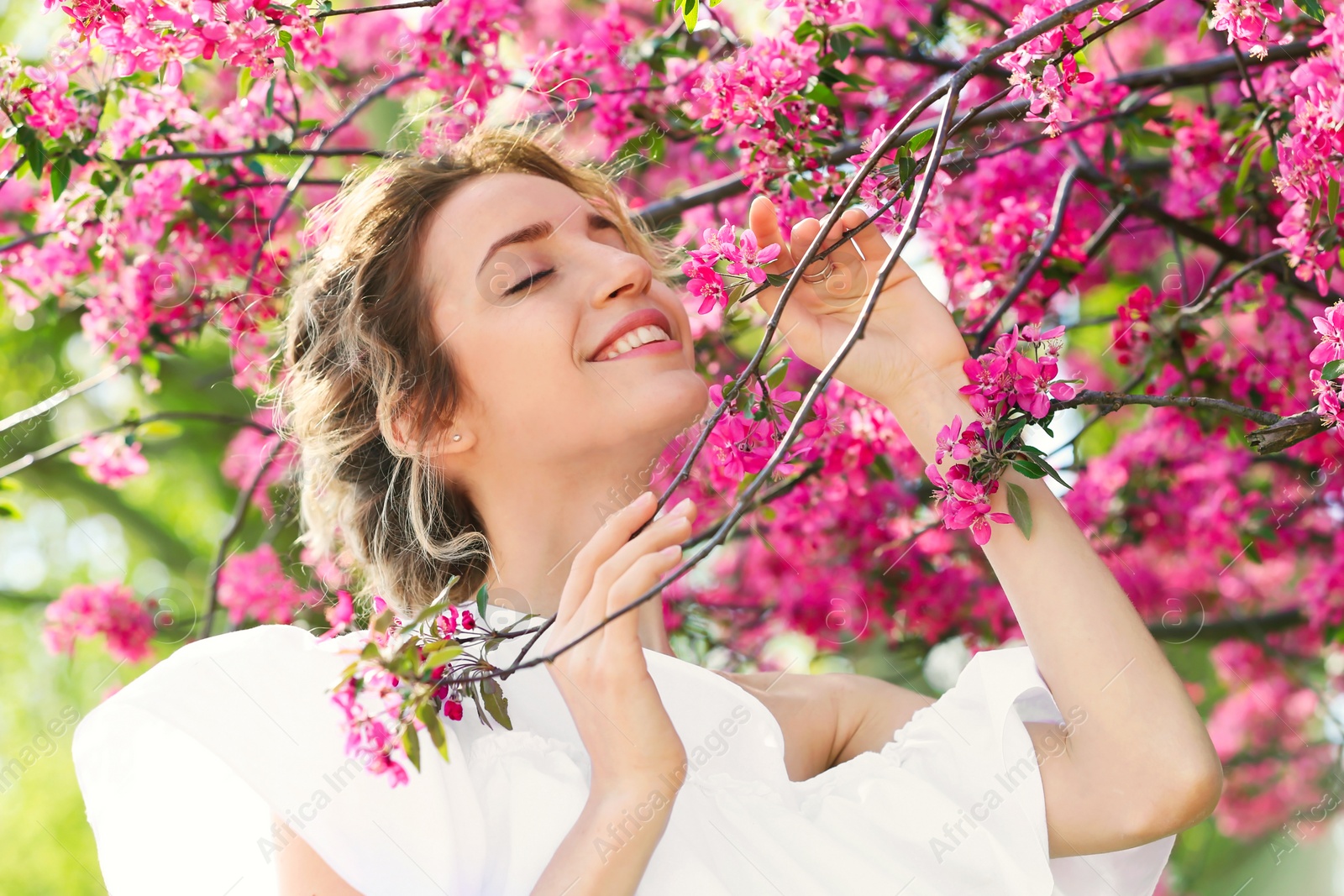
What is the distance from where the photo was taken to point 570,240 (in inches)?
73.0

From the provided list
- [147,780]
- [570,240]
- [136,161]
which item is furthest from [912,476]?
[147,780]

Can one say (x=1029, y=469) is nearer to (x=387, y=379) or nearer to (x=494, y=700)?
(x=494, y=700)

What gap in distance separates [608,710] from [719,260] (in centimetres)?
56

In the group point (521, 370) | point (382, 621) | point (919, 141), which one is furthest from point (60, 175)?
point (919, 141)

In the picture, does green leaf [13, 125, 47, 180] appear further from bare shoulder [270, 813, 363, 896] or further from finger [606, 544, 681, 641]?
finger [606, 544, 681, 641]

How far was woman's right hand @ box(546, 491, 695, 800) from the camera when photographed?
4.03ft

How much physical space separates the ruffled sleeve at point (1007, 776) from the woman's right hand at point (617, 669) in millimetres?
451

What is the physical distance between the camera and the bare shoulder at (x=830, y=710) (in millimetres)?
1834

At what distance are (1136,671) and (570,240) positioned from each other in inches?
42.0

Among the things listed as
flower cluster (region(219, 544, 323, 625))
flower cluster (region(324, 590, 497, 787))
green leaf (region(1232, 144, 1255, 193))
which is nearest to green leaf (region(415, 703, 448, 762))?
flower cluster (region(324, 590, 497, 787))

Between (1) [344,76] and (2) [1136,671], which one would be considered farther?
(1) [344,76]

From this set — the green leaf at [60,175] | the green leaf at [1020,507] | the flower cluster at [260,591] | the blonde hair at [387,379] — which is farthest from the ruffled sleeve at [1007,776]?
the flower cluster at [260,591]

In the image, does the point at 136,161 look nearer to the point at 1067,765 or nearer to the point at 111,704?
the point at 111,704

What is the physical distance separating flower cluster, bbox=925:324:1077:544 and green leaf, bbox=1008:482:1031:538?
2.9 inches
